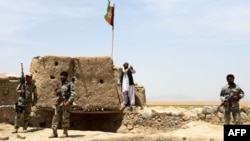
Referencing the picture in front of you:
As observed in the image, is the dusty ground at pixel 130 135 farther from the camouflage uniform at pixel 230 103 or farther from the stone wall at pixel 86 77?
the stone wall at pixel 86 77

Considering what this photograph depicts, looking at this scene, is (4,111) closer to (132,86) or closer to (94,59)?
(94,59)

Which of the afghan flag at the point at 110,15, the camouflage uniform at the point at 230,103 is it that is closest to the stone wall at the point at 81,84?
the afghan flag at the point at 110,15

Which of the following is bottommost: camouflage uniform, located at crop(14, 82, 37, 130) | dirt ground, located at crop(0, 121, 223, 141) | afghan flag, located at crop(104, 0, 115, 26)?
dirt ground, located at crop(0, 121, 223, 141)

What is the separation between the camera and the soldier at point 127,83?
1443 centimetres

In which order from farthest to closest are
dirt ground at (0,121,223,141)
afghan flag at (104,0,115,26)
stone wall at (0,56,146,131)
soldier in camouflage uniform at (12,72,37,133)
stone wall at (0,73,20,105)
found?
afghan flag at (104,0,115,26) → stone wall at (0,56,146,131) → stone wall at (0,73,20,105) → soldier in camouflage uniform at (12,72,37,133) → dirt ground at (0,121,223,141)

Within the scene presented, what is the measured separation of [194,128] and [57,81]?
4.69 m

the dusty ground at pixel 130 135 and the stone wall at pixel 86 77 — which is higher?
the stone wall at pixel 86 77

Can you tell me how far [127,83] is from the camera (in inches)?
568

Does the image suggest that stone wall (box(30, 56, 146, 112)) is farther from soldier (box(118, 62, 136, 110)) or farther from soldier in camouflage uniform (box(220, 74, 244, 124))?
soldier in camouflage uniform (box(220, 74, 244, 124))

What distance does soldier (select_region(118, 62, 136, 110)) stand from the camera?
14.4m

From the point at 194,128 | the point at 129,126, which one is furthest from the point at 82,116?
the point at 194,128

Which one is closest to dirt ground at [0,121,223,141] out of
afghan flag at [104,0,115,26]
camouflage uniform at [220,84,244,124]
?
camouflage uniform at [220,84,244,124]

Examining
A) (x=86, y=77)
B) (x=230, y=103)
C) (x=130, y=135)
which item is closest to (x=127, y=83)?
(x=86, y=77)

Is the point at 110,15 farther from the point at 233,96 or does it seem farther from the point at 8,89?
the point at 233,96
